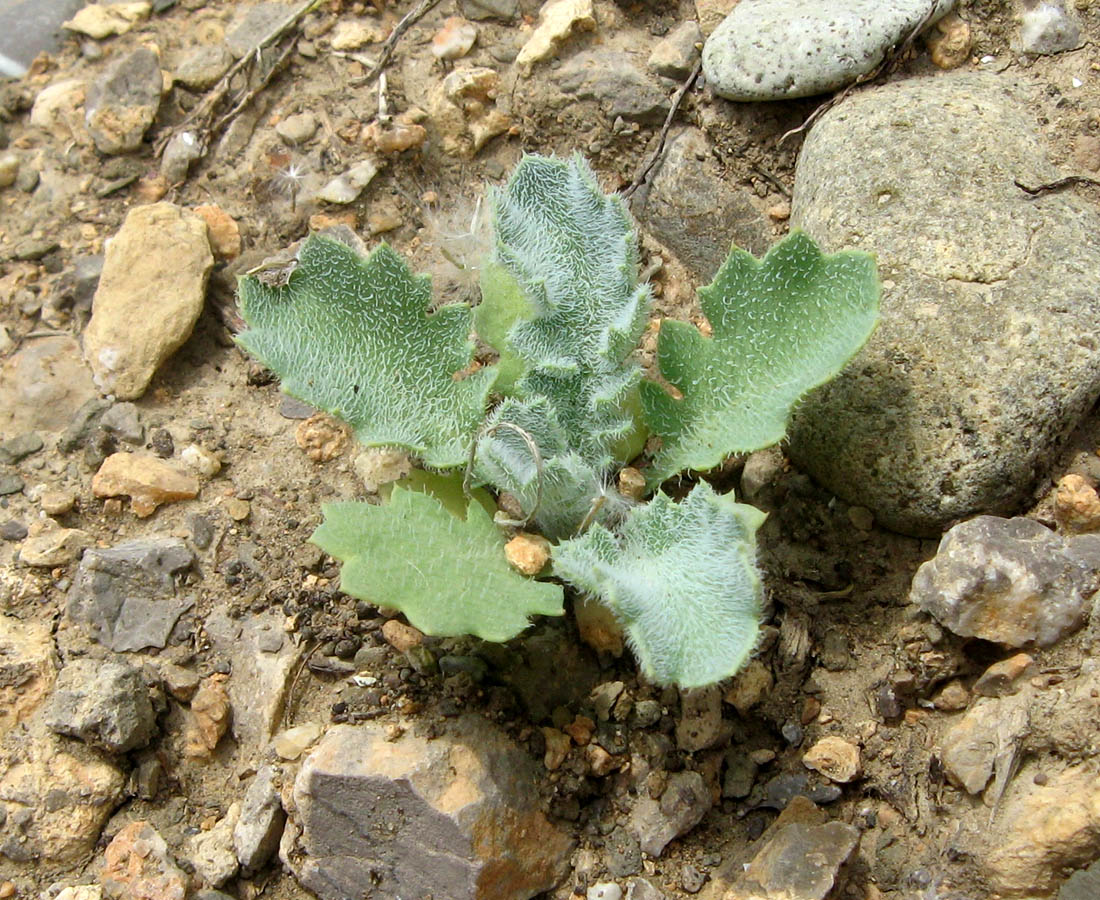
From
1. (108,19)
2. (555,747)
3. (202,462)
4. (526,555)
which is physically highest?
(108,19)

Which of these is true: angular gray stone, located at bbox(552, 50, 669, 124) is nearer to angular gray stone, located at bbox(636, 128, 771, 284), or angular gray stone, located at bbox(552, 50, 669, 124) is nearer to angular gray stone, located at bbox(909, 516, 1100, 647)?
angular gray stone, located at bbox(636, 128, 771, 284)

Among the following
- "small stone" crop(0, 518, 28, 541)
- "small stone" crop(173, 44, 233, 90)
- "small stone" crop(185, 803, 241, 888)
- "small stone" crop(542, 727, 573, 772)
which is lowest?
"small stone" crop(542, 727, 573, 772)

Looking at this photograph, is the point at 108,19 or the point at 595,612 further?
the point at 108,19

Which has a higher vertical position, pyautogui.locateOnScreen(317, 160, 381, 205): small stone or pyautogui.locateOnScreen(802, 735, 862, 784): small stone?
pyautogui.locateOnScreen(317, 160, 381, 205): small stone

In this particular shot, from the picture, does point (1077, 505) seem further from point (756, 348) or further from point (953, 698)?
point (756, 348)

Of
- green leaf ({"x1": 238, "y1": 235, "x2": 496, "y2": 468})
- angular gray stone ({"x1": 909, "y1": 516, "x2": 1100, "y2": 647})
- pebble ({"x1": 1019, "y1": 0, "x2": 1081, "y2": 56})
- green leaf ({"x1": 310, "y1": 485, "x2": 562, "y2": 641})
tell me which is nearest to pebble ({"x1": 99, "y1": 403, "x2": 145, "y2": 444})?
green leaf ({"x1": 238, "y1": 235, "x2": 496, "y2": 468})

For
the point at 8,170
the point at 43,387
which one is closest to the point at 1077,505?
the point at 43,387

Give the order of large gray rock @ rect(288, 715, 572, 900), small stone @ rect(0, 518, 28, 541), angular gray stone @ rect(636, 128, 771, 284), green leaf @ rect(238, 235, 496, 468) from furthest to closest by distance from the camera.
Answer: angular gray stone @ rect(636, 128, 771, 284) → small stone @ rect(0, 518, 28, 541) → green leaf @ rect(238, 235, 496, 468) → large gray rock @ rect(288, 715, 572, 900)
